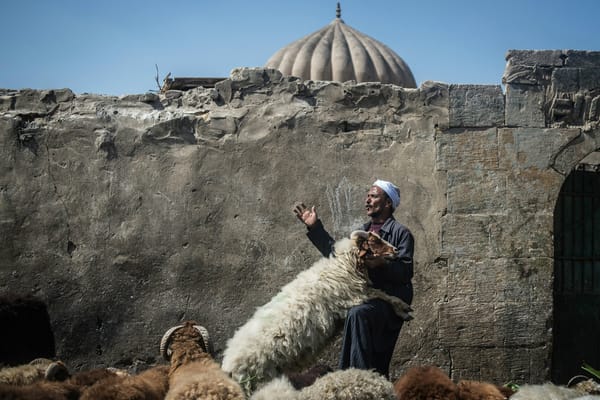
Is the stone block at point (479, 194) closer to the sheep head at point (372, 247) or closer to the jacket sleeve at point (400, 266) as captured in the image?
the jacket sleeve at point (400, 266)

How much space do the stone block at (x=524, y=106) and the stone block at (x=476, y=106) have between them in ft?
0.25

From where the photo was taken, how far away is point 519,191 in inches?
263

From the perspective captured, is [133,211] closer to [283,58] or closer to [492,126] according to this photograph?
[492,126]

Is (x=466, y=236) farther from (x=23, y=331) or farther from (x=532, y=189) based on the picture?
(x=23, y=331)

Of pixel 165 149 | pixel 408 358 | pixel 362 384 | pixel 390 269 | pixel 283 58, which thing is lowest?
pixel 408 358

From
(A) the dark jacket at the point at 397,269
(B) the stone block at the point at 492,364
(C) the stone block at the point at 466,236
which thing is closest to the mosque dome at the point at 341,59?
(C) the stone block at the point at 466,236

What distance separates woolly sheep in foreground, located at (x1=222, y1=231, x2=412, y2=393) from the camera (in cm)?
472

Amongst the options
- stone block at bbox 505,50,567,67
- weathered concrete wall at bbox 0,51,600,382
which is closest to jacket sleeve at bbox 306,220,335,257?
weathered concrete wall at bbox 0,51,600,382

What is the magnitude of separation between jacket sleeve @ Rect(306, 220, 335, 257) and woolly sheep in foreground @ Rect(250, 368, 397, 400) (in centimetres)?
181

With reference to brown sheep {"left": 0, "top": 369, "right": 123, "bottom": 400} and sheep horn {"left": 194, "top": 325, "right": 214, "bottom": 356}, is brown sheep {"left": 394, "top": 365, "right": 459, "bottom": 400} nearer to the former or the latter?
sheep horn {"left": 194, "top": 325, "right": 214, "bottom": 356}

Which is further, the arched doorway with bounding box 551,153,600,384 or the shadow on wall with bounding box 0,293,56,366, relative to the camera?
the arched doorway with bounding box 551,153,600,384

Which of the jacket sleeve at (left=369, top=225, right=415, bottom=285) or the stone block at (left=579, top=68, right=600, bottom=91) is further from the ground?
the stone block at (left=579, top=68, right=600, bottom=91)

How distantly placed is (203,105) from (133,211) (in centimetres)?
115

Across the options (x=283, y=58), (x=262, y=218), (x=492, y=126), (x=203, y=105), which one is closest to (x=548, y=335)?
(x=492, y=126)
